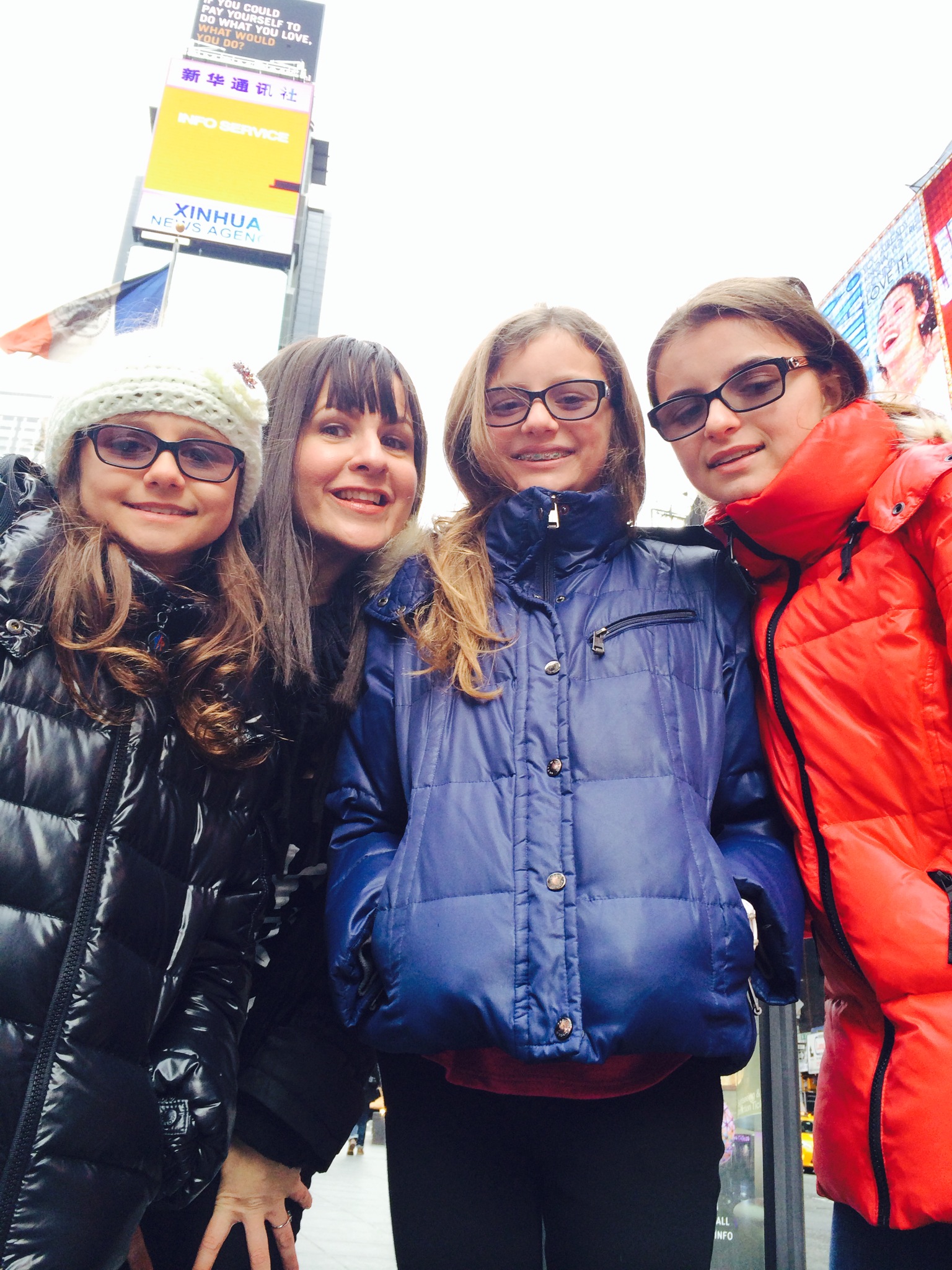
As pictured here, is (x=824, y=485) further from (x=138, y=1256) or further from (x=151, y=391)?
(x=138, y=1256)

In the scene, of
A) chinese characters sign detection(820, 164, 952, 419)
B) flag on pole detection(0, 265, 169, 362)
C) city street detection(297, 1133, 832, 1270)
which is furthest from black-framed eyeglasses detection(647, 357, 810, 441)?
chinese characters sign detection(820, 164, 952, 419)

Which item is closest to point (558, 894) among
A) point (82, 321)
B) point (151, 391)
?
point (151, 391)

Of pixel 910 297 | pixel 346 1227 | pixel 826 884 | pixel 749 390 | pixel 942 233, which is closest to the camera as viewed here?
pixel 826 884

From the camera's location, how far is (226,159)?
57.1 ft

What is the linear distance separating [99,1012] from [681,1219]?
3.24 feet

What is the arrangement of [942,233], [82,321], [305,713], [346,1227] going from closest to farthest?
1. [305,713]
2. [346,1227]
3. [82,321]
4. [942,233]

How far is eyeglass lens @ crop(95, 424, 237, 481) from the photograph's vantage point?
179cm

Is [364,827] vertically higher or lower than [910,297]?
lower

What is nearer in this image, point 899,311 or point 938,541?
point 938,541

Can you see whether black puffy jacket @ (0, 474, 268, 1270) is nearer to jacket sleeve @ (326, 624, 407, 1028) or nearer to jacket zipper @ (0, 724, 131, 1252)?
jacket zipper @ (0, 724, 131, 1252)

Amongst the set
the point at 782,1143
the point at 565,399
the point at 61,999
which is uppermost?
the point at 565,399

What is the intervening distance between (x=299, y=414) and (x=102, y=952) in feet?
4.73

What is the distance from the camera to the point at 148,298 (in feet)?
39.7

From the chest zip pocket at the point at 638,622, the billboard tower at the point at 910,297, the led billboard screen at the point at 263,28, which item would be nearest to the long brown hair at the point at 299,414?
the chest zip pocket at the point at 638,622
